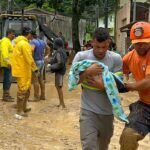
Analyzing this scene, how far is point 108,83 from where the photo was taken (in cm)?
512

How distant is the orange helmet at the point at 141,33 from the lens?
16.3 feet

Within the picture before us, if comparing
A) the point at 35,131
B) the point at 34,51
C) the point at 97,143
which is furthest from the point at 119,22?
the point at 97,143

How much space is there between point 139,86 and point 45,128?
4.69m

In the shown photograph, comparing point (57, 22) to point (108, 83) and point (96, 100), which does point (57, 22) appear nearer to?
point (96, 100)

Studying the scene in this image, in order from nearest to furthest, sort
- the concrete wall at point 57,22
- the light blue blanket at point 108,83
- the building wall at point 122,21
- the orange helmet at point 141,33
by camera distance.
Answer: the orange helmet at point 141,33 < the light blue blanket at point 108,83 < the concrete wall at point 57,22 < the building wall at point 122,21

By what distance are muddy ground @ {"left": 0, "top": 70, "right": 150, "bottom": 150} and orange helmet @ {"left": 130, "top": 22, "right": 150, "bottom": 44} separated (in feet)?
10.5

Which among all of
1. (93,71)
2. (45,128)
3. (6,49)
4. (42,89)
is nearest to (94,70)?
(93,71)

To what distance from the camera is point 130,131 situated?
5012mm

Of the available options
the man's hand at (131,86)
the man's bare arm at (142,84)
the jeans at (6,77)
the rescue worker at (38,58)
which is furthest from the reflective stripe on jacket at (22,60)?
the man's bare arm at (142,84)

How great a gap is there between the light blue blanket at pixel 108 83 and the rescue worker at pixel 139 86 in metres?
0.13

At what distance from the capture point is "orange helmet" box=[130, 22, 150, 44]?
4.98 m

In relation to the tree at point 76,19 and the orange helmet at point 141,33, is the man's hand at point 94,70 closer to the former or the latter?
the orange helmet at point 141,33

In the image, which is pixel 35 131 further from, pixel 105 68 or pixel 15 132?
pixel 105 68

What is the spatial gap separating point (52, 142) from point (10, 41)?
4.81 metres
